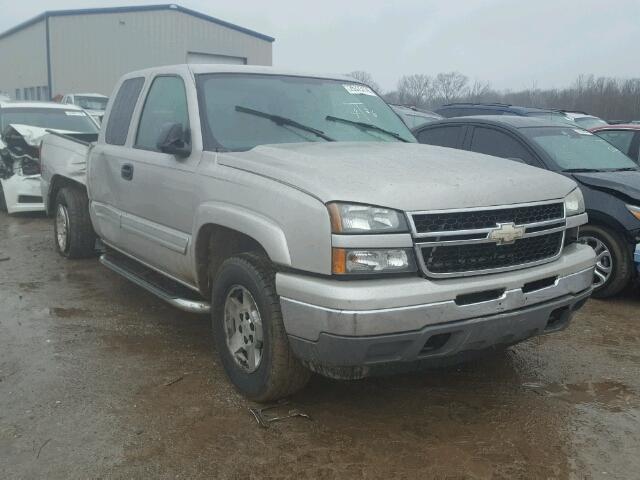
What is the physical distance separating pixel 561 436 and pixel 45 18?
3440 centimetres

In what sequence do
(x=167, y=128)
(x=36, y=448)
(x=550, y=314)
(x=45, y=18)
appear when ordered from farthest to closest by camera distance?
(x=45, y=18), (x=167, y=128), (x=550, y=314), (x=36, y=448)

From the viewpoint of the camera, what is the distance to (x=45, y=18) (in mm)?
31766

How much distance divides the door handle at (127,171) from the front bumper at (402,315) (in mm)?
2140

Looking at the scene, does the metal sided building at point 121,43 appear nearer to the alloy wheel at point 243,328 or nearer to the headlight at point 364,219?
the alloy wheel at point 243,328

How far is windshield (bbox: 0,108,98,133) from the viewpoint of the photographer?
9.86m

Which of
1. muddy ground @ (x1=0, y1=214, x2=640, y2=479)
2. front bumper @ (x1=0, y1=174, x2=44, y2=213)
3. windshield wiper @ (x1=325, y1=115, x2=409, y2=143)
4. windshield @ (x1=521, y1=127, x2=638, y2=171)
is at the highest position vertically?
windshield wiper @ (x1=325, y1=115, x2=409, y2=143)

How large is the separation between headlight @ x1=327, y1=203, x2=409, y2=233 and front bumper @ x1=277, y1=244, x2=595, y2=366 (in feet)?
0.77

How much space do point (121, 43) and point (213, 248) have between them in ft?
95.1

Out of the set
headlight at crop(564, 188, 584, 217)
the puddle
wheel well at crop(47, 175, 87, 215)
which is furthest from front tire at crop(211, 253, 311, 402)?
wheel well at crop(47, 175, 87, 215)

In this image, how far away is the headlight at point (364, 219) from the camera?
2842mm

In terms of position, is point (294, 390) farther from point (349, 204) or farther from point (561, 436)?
point (561, 436)

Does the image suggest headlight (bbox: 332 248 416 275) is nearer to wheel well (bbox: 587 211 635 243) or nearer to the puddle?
the puddle

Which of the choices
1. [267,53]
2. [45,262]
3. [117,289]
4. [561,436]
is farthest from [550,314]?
[267,53]

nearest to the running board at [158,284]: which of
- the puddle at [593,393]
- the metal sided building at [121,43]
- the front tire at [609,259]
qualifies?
the puddle at [593,393]
